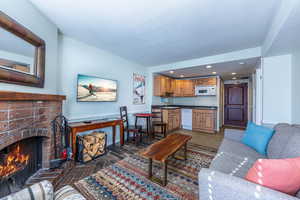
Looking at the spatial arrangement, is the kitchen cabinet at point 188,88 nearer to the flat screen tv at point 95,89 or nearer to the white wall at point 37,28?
the flat screen tv at point 95,89

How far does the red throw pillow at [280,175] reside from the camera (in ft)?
2.69

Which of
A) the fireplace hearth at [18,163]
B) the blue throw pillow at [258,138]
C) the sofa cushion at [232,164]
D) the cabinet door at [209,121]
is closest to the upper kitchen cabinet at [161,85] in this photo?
the cabinet door at [209,121]

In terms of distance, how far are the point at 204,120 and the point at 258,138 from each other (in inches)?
107

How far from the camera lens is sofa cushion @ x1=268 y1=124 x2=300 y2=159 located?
120cm

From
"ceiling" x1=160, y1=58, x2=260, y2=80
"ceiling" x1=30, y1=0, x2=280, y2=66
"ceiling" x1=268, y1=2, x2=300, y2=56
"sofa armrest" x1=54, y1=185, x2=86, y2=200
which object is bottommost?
"sofa armrest" x1=54, y1=185, x2=86, y2=200

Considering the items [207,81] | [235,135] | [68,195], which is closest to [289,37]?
[235,135]

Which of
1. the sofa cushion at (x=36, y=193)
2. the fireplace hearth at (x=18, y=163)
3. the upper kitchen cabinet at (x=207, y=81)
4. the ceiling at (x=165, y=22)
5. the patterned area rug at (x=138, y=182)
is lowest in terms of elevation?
the patterned area rug at (x=138, y=182)

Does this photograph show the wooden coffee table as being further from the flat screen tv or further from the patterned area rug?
the flat screen tv

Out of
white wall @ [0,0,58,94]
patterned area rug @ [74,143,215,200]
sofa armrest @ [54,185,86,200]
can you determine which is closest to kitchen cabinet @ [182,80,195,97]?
patterned area rug @ [74,143,215,200]

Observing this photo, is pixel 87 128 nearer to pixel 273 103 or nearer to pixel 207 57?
pixel 207 57

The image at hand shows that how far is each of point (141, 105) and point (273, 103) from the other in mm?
3369

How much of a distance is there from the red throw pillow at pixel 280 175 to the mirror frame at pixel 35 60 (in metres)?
2.45

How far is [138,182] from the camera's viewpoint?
1712mm

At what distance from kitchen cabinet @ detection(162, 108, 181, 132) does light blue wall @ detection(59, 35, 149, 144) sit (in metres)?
1.38
